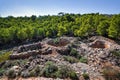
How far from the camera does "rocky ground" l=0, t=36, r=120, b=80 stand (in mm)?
42750

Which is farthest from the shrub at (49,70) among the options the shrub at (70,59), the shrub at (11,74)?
the shrub at (11,74)

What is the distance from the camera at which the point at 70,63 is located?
47688mm

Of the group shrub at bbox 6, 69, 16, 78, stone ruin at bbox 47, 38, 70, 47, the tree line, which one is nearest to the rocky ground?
shrub at bbox 6, 69, 16, 78

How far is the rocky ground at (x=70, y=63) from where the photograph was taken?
42.8 meters

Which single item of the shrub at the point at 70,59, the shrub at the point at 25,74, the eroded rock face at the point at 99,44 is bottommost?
the shrub at the point at 25,74

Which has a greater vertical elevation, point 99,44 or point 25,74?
point 99,44

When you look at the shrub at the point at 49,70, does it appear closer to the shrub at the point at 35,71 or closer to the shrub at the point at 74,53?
the shrub at the point at 35,71

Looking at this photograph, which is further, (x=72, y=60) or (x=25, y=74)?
(x=72, y=60)

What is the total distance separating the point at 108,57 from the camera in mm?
50344

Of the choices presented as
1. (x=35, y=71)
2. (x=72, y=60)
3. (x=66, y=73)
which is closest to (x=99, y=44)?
(x=72, y=60)

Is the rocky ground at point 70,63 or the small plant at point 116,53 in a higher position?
the small plant at point 116,53

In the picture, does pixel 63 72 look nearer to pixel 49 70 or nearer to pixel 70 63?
pixel 49 70

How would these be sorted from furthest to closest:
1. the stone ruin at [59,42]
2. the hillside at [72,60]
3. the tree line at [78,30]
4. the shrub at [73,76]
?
the tree line at [78,30] → the stone ruin at [59,42] → the hillside at [72,60] → the shrub at [73,76]

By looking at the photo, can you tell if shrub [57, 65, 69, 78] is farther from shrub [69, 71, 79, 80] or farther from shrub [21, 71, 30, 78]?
shrub [21, 71, 30, 78]
